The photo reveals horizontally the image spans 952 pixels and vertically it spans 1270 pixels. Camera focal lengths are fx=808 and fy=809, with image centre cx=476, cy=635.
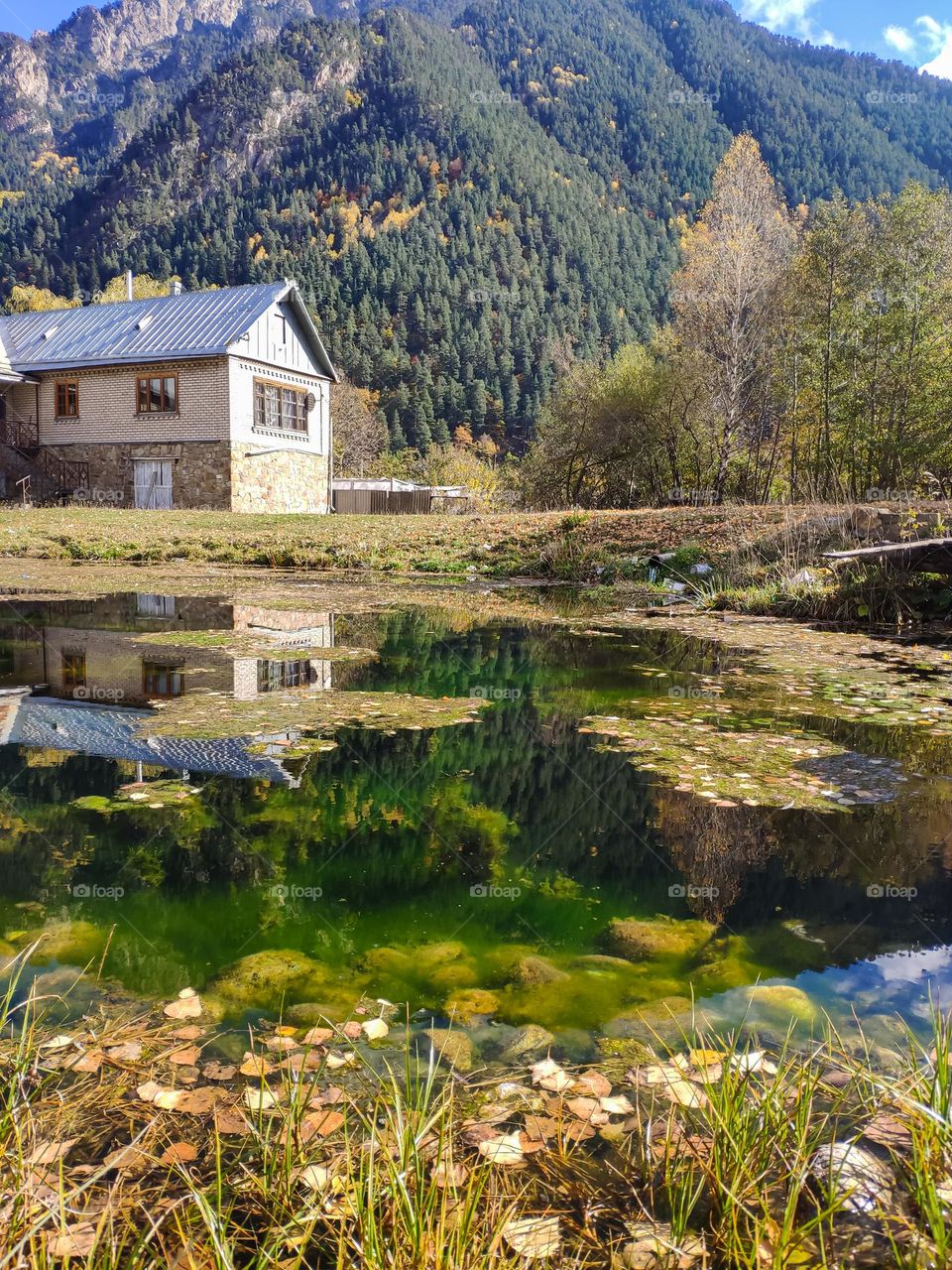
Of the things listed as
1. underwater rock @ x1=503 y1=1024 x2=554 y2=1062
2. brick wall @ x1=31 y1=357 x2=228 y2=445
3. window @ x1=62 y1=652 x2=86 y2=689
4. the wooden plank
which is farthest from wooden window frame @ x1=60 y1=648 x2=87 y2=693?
brick wall @ x1=31 y1=357 x2=228 y2=445

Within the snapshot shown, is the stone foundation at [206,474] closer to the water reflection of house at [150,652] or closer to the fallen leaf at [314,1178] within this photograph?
the water reflection of house at [150,652]

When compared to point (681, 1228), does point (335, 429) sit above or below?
above

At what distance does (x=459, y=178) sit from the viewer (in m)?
113

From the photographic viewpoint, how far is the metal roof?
26.6 metres

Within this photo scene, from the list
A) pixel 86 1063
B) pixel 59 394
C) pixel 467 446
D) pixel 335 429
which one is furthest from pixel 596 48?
pixel 86 1063

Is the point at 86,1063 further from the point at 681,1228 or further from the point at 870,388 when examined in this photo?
the point at 870,388

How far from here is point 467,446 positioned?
79938 millimetres

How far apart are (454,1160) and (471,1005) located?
2.27 feet

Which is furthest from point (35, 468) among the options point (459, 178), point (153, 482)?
point (459, 178)

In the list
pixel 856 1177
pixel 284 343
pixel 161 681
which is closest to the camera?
pixel 856 1177

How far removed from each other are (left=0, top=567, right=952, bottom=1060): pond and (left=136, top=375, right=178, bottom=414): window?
70.8 feet

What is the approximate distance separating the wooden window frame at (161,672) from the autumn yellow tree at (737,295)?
20.1 metres

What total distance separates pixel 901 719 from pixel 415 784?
3.73 m

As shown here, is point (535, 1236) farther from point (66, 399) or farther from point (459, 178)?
point (459, 178)
